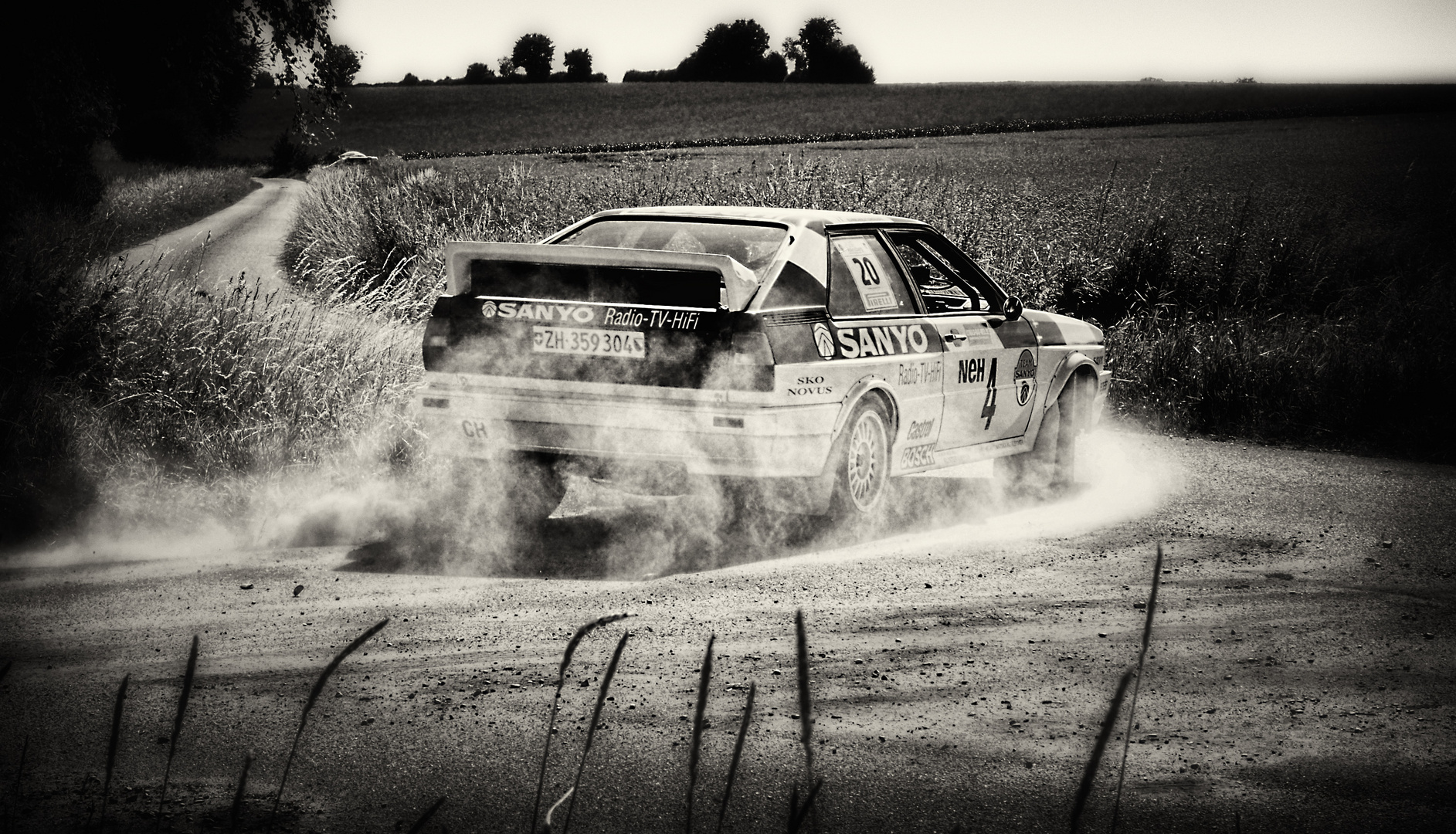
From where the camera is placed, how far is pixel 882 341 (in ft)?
21.6

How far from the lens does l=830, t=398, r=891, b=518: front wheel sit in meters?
6.32

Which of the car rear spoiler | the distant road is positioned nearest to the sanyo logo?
the car rear spoiler

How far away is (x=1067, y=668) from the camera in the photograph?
449 cm

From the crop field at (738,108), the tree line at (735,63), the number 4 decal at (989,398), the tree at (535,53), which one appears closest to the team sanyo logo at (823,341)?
the number 4 decal at (989,398)

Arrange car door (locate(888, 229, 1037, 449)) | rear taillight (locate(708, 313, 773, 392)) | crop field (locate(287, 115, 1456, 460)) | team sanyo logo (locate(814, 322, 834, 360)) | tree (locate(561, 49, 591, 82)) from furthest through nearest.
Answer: tree (locate(561, 49, 591, 82))
crop field (locate(287, 115, 1456, 460))
car door (locate(888, 229, 1037, 449))
team sanyo logo (locate(814, 322, 834, 360))
rear taillight (locate(708, 313, 773, 392))

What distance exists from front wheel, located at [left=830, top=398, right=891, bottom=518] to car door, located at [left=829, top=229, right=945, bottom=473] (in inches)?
4.2

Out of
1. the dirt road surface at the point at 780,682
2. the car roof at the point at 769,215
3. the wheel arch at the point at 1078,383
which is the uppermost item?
the car roof at the point at 769,215

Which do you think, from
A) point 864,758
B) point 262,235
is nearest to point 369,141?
point 262,235

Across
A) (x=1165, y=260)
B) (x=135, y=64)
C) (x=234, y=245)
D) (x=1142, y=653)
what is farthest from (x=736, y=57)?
(x=1142, y=653)

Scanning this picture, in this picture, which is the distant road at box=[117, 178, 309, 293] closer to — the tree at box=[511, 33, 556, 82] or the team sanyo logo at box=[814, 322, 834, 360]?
the team sanyo logo at box=[814, 322, 834, 360]

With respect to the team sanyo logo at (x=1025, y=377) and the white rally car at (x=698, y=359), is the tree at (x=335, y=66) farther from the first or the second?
the team sanyo logo at (x=1025, y=377)

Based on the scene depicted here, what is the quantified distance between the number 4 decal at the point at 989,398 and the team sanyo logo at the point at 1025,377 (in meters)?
0.23

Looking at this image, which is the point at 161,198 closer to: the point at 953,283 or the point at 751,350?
the point at 953,283

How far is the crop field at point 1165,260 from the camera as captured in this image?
426 inches
